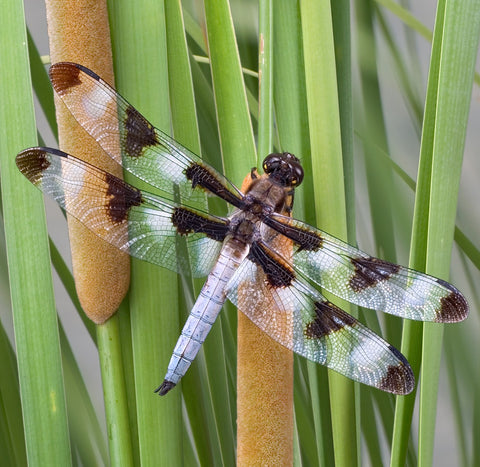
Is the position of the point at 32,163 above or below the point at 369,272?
above

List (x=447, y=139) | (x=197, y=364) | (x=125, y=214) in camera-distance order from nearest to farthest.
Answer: (x=447, y=139) < (x=125, y=214) < (x=197, y=364)

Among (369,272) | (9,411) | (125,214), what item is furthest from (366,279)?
(9,411)

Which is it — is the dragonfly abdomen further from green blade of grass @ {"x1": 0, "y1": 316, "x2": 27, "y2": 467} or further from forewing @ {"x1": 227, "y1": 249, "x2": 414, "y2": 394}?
green blade of grass @ {"x1": 0, "y1": 316, "x2": 27, "y2": 467}

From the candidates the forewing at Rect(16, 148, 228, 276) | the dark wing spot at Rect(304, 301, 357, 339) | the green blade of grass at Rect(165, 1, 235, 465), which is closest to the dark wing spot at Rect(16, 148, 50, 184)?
the forewing at Rect(16, 148, 228, 276)

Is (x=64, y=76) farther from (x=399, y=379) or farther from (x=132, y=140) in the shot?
(x=399, y=379)

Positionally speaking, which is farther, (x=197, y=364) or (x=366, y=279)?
(x=197, y=364)

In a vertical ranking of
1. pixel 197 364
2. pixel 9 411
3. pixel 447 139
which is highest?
pixel 447 139

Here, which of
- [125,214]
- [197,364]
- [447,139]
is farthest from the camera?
[197,364]

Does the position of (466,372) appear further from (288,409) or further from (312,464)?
(288,409)
